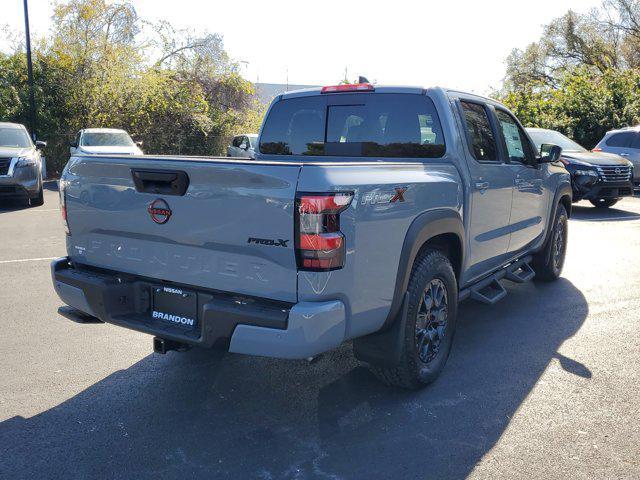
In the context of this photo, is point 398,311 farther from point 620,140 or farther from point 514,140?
point 620,140

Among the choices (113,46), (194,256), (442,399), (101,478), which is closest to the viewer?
(101,478)

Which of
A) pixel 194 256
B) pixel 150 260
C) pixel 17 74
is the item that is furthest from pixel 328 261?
pixel 17 74

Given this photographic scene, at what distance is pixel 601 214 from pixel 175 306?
11158 mm

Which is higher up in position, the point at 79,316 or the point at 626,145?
the point at 626,145

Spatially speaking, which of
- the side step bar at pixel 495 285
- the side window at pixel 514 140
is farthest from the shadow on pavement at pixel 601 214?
the side window at pixel 514 140

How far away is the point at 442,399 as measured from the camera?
3.76 meters

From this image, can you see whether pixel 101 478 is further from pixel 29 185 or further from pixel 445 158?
pixel 29 185

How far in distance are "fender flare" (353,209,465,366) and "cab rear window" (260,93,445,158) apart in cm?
85

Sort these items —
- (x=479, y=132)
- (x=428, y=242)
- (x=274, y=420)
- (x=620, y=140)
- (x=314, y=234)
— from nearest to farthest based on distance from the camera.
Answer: (x=314, y=234)
(x=274, y=420)
(x=428, y=242)
(x=479, y=132)
(x=620, y=140)

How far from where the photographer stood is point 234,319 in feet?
9.86

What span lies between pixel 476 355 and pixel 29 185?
10749 millimetres

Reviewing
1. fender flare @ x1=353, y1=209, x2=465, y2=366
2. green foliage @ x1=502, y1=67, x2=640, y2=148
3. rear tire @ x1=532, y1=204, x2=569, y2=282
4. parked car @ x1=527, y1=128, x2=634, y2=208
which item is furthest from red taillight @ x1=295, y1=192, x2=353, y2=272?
green foliage @ x1=502, y1=67, x2=640, y2=148

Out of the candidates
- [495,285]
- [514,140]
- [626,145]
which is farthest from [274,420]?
[626,145]

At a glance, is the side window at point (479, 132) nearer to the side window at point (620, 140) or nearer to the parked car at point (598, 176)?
the parked car at point (598, 176)
